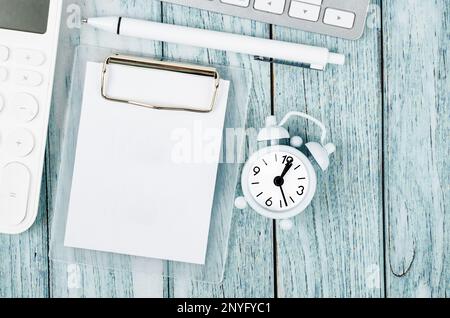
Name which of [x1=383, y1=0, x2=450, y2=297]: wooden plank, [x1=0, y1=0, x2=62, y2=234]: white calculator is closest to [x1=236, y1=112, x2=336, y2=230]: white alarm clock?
[x1=383, y1=0, x2=450, y2=297]: wooden plank

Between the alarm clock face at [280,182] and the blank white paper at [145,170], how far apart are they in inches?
2.1

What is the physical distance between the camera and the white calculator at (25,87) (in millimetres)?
567

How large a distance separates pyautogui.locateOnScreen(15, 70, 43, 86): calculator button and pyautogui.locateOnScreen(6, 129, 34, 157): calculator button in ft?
0.16

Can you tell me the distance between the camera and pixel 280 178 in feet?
1.87

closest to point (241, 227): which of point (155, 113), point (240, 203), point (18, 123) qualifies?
point (240, 203)

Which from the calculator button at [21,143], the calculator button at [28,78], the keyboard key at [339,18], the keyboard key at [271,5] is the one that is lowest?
the calculator button at [21,143]

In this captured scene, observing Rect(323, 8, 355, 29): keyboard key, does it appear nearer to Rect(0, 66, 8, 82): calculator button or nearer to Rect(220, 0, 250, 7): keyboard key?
Rect(220, 0, 250, 7): keyboard key

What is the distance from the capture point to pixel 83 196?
60 centimetres

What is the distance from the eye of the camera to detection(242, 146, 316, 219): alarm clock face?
22.5 inches

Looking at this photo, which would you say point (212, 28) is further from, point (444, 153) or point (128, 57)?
point (444, 153)

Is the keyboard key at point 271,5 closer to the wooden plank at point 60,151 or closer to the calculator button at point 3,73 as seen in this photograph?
the wooden plank at point 60,151

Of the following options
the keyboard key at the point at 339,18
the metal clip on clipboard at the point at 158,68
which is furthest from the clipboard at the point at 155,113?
the keyboard key at the point at 339,18

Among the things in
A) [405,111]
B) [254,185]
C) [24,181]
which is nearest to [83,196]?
[24,181]

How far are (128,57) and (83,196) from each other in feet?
0.50
